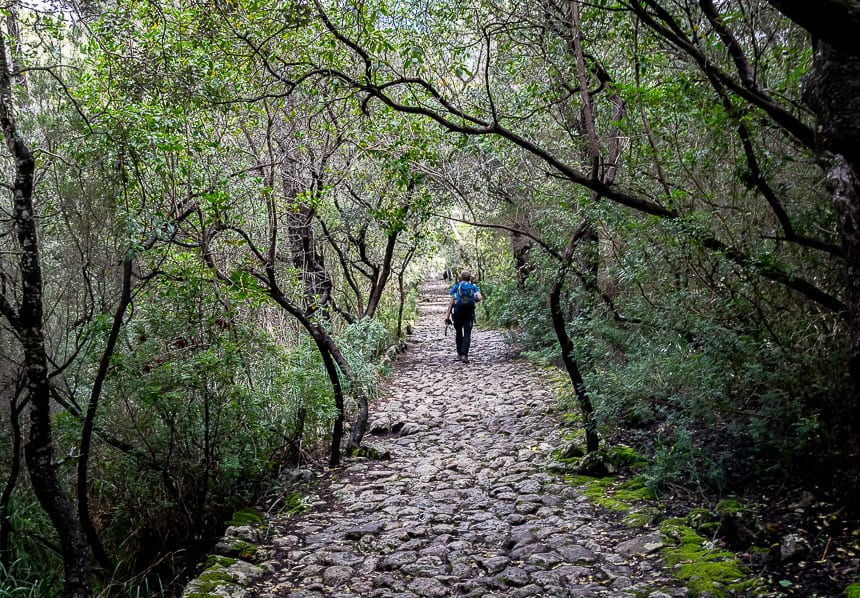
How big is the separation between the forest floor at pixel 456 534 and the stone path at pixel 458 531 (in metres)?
0.01

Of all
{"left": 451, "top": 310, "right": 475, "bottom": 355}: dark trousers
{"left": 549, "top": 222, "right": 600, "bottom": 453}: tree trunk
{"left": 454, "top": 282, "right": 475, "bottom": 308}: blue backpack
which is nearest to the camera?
{"left": 549, "top": 222, "right": 600, "bottom": 453}: tree trunk

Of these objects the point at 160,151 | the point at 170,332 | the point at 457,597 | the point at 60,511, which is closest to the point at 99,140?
the point at 160,151

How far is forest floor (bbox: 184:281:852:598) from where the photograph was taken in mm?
4270

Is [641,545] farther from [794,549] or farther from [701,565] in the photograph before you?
[794,549]

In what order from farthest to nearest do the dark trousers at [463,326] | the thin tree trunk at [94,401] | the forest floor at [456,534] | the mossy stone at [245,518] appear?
the dark trousers at [463,326], the mossy stone at [245,518], the thin tree trunk at [94,401], the forest floor at [456,534]

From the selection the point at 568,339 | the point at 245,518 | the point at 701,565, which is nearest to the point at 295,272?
the point at 245,518

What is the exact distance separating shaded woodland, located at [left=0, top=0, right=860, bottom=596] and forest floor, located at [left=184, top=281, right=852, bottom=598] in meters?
0.66

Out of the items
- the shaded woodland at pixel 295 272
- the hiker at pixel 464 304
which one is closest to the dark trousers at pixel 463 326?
the hiker at pixel 464 304

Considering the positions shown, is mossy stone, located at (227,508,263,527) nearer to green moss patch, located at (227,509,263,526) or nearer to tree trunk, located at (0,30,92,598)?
green moss patch, located at (227,509,263,526)

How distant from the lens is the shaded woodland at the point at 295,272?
402 cm

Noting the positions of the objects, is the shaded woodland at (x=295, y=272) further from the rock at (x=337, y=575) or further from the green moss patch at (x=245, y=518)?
the rock at (x=337, y=575)

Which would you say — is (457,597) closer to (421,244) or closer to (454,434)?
(454,434)

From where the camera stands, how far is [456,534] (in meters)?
5.29

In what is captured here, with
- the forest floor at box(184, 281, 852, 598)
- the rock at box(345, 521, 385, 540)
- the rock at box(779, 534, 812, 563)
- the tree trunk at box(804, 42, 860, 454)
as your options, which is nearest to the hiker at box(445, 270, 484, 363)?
the forest floor at box(184, 281, 852, 598)
